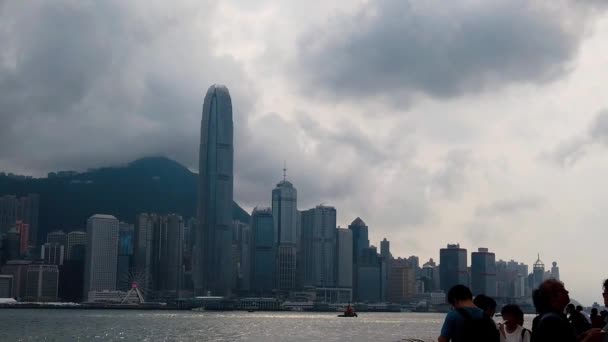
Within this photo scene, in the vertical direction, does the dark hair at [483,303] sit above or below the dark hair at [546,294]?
below

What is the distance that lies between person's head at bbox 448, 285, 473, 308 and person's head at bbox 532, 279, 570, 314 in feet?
3.98

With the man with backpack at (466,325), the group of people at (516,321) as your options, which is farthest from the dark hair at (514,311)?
the man with backpack at (466,325)

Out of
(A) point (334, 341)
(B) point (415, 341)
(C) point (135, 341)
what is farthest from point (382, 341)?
(B) point (415, 341)

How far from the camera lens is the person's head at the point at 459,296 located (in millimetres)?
10594

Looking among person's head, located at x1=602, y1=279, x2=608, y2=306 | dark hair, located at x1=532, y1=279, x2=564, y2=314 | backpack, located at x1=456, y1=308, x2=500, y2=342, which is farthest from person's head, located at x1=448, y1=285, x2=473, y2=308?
person's head, located at x1=602, y1=279, x2=608, y2=306

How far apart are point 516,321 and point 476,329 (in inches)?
113

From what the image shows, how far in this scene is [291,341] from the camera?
83.2m

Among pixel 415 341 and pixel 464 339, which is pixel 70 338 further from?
pixel 464 339

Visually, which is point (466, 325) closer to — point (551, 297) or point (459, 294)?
point (459, 294)

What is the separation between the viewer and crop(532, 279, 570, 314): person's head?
934 cm

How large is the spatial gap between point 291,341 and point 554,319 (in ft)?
248

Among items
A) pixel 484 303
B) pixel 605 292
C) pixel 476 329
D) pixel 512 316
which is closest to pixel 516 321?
pixel 512 316

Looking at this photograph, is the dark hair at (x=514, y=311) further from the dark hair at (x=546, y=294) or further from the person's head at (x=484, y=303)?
the dark hair at (x=546, y=294)

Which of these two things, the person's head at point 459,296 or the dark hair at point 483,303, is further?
the dark hair at point 483,303
